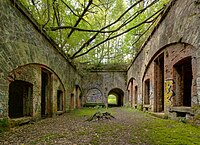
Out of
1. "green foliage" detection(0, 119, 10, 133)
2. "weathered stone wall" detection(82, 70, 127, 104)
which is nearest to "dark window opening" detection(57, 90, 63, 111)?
"green foliage" detection(0, 119, 10, 133)

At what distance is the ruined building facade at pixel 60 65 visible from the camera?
5.67 metres

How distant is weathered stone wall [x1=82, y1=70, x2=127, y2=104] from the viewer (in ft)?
67.9

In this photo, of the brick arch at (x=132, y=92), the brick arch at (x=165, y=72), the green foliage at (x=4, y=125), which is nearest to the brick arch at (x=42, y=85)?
the green foliage at (x=4, y=125)

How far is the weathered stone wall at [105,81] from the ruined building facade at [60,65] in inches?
302

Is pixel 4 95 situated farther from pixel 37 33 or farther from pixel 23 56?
pixel 37 33

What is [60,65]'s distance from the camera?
11055mm

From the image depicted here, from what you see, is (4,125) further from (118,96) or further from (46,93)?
(118,96)

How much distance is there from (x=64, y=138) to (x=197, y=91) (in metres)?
3.87

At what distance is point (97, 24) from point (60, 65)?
21.0ft

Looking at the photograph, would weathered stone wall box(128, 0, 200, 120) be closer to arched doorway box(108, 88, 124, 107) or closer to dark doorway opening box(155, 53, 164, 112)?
dark doorway opening box(155, 53, 164, 112)

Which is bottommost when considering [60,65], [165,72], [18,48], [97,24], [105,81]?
[105,81]

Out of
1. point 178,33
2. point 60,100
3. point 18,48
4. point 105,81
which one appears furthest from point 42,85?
point 105,81

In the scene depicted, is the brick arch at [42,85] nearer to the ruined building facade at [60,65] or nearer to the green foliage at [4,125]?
the ruined building facade at [60,65]

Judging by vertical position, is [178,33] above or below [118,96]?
above
